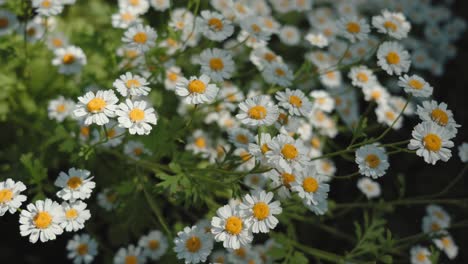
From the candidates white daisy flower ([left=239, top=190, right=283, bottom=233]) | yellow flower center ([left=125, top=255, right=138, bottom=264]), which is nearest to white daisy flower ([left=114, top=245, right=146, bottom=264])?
yellow flower center ([left=125, top=255, right=138, bottom=264])

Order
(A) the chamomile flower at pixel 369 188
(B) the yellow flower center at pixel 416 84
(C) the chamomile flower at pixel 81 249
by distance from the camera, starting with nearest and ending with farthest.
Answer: (B) the yellow flower center at pixel 416 84
(C) the chamomile flower at pixel 81 249
(A) the chamomile flower at pixel 369 188

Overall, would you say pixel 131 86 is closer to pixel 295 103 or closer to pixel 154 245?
pixel 295 103

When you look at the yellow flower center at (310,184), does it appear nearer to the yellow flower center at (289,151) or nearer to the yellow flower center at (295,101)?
the yellow flower center at (289,151)

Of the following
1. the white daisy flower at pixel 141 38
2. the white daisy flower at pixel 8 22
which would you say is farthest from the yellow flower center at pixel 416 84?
the white daisy flower at pixel 8 22

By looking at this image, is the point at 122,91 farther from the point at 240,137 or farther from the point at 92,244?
the point at 92,244

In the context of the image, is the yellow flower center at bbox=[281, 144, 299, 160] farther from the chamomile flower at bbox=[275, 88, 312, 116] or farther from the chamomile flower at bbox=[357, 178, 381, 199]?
the chamomile flower at bbox=[357, 178, 381, 199]

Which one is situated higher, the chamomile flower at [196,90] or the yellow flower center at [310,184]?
the chamomile flower at [196,90]
